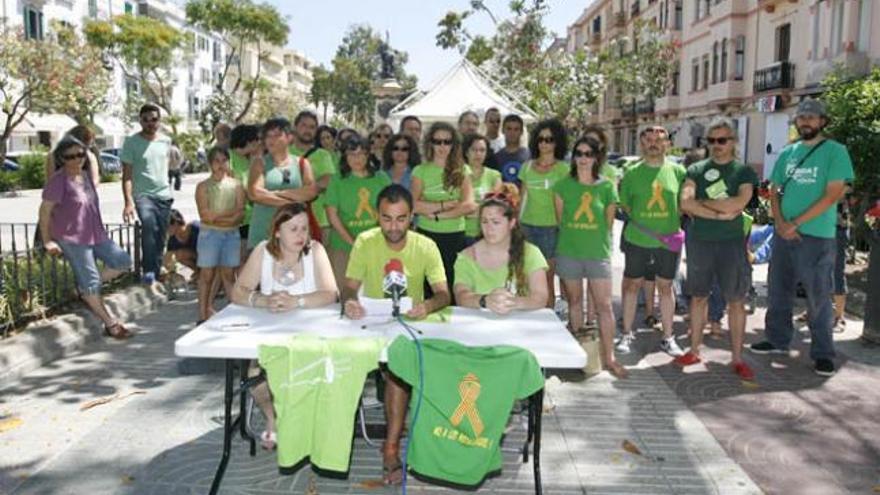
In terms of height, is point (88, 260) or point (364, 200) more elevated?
point (364, 200)

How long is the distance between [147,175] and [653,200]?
5078mm

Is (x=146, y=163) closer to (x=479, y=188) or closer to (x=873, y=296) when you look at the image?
(x=479, y=188)

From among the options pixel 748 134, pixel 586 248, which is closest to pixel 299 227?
pixel 586 248

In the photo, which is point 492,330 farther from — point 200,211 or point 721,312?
point 721,312

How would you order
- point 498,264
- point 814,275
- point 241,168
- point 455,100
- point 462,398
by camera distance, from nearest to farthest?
point 462,398 → point 498,264 → point 814,275 → point 241,168 → point 455,100

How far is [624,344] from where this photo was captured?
661 centimetres

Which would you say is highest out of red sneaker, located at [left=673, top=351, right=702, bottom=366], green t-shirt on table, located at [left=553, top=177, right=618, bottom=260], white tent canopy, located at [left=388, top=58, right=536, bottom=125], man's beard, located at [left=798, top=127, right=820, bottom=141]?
white tent canopy, located at [left=388, top=58, right=536, bottom=125]

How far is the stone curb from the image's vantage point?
5.75 meters

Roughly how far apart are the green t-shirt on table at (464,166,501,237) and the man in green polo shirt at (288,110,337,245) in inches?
45.9

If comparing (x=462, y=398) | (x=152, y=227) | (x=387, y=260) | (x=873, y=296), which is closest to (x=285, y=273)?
(x=387, y=260)

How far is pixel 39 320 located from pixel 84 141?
188 centimetres

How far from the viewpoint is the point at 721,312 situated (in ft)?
24.2

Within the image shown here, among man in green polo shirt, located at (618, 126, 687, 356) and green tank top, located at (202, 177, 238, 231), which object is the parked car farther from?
man in green polo shirt, located at (618, 126, 687, 356)

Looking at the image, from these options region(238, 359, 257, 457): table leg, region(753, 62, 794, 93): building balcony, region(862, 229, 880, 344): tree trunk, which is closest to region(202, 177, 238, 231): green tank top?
region(238, 359, 257, 457): table leg
